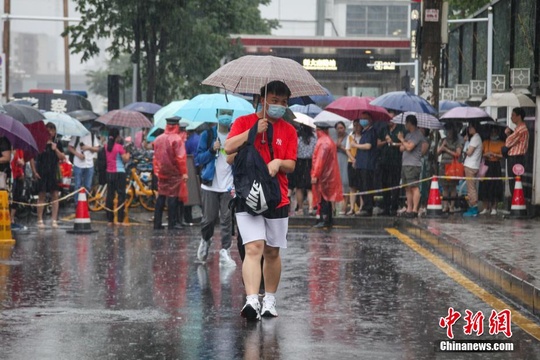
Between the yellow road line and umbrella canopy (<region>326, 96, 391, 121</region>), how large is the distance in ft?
16.7

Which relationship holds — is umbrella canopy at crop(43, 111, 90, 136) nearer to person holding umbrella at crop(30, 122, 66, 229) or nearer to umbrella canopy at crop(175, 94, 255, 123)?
person holding umbrella at crop(30, 122, 66, 229)

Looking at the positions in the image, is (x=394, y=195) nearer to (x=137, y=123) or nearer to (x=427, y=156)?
(x=427, y=156)

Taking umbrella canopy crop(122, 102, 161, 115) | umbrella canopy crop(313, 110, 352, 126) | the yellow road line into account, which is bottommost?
the yellow road line

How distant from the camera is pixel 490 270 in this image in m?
12.4

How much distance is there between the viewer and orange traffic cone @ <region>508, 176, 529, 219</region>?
20.6 m

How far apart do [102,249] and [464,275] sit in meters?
5.28

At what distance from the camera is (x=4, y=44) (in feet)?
156

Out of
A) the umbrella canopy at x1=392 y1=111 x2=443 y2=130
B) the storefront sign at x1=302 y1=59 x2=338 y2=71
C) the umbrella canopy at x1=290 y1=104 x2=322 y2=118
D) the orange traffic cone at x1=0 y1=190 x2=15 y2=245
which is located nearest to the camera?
the orange traffic cone at x1=0 y1=190 x2=15 y2=245

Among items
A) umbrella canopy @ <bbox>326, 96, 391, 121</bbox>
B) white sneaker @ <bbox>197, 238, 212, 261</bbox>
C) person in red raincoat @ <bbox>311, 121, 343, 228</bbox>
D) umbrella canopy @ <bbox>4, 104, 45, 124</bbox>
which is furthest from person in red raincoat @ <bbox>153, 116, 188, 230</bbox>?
white sneaker @ <bbox>197, 238, 212, 261</bbox>

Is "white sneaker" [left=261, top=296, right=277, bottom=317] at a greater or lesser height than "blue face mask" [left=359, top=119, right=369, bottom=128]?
lesser

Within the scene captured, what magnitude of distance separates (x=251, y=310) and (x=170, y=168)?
1048cm

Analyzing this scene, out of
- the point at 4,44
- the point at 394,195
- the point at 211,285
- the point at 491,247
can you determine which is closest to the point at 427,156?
the point at 394,195

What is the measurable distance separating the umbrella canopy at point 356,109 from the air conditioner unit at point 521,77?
243cm

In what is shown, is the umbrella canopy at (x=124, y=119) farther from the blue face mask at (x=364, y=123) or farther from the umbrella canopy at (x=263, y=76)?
the umbrella canopy at (x=263, y=76)
